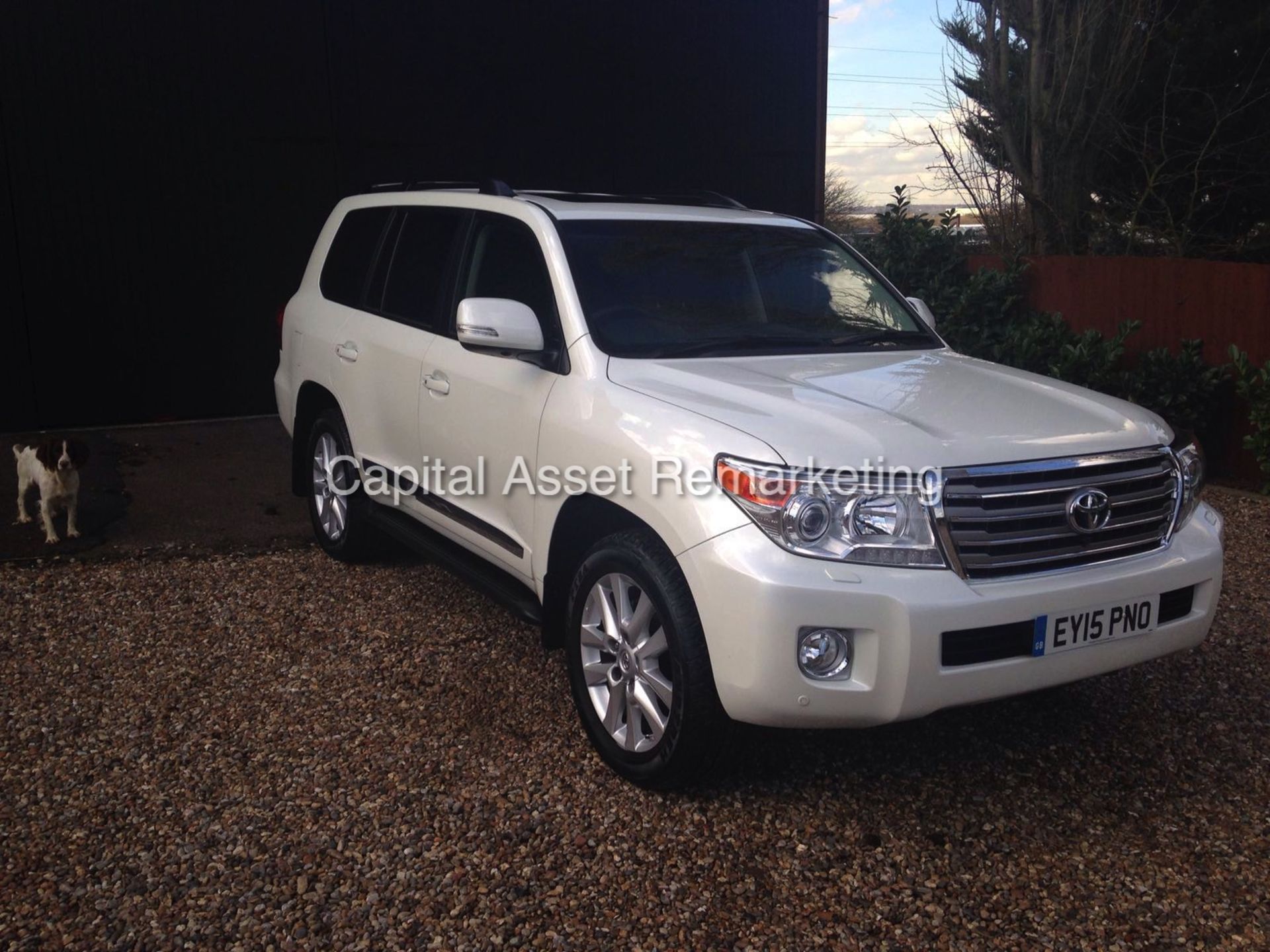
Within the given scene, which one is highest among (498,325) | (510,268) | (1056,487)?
(510,268)

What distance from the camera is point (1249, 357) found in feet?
24.7

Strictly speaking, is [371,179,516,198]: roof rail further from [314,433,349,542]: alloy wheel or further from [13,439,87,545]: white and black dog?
[13,439,87,545]: white and black dog

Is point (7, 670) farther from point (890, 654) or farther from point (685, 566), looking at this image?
point (890, 654)

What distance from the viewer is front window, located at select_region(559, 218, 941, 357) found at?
12.9 ft

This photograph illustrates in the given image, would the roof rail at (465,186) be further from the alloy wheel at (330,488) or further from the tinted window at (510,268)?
the alloy wheel at (330,488)

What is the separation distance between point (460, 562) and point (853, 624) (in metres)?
1.93

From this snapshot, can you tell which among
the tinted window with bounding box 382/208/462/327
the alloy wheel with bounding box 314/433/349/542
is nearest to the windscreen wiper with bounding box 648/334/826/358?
the tinted window with bounding box 382/208/462/327

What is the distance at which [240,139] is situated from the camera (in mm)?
8875

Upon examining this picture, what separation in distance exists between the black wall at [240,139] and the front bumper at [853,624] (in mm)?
7104

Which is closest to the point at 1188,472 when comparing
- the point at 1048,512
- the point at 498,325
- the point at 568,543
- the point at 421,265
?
the point at 1048,512

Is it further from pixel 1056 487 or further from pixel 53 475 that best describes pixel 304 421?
pixel 1056 487

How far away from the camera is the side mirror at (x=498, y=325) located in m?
3.66

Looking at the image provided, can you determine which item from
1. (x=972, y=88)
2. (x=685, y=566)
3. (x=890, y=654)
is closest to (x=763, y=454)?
(x=685, y=566)

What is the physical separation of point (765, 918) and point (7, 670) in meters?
3.22
